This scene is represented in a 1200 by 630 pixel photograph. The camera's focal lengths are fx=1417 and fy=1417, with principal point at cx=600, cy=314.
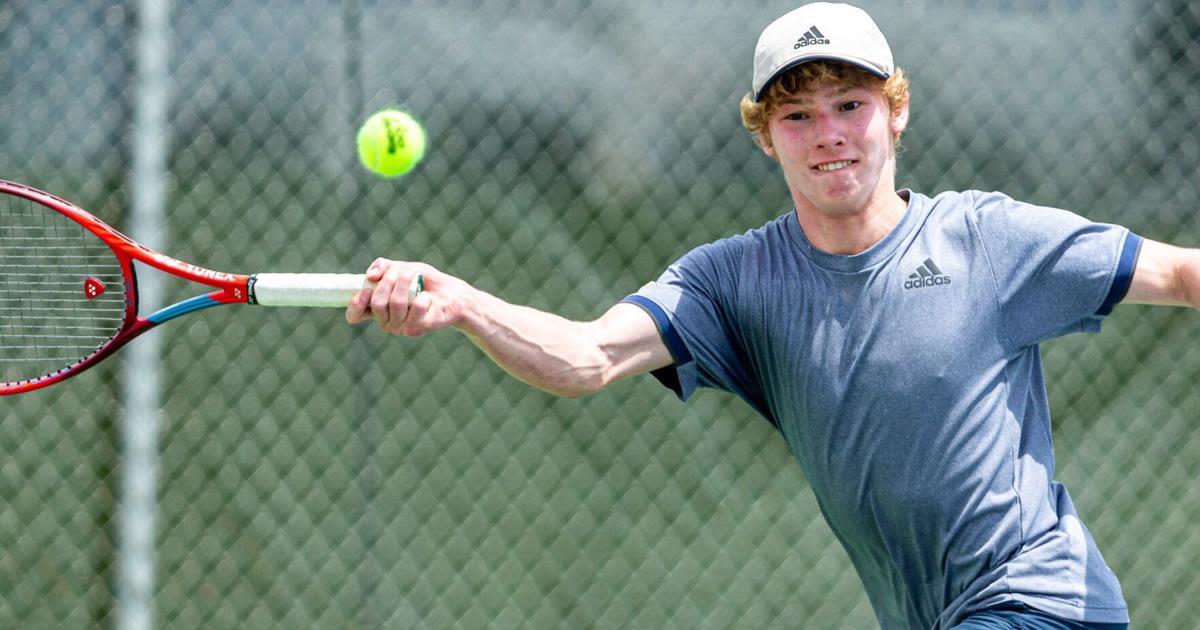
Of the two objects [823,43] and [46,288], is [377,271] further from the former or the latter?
[46,288]

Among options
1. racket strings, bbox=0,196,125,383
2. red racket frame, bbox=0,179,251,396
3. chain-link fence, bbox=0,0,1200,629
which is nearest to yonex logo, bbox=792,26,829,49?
red racket frame, bbox=0,179,251,396

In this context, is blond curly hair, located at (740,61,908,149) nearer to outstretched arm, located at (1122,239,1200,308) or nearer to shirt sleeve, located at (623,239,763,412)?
shirt sleeve, located at (623,239,763,412)

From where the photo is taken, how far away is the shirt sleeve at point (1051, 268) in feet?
6.75

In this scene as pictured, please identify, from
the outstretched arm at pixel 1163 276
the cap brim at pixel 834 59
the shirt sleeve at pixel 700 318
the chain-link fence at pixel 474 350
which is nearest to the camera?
the outstretched arm at pixel 1163 276

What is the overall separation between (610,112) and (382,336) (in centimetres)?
82

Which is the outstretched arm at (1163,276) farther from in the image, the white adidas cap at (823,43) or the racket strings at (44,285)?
the racket strings at (44,285)

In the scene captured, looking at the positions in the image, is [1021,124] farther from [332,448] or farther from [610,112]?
[332,448]

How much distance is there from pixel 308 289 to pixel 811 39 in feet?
2.77

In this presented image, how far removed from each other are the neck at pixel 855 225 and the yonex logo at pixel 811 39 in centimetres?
25

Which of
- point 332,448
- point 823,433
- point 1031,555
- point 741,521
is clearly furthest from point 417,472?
point 1031,555

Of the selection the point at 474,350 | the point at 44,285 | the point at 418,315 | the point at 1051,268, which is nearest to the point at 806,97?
the point at 1051,268

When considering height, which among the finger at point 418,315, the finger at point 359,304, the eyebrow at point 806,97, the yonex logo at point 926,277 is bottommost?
the yonex logo at point 926,277

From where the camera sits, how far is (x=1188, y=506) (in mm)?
3707

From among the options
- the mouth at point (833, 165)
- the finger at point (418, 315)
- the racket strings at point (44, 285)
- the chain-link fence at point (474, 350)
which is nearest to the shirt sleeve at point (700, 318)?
the mouth at point (833, 165)
